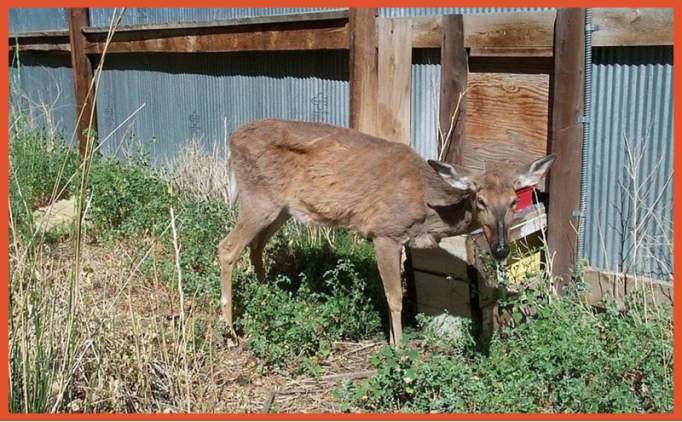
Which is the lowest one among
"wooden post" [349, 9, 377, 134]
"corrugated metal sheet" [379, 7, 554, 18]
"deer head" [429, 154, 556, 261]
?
"deer head" [429, 154, 556, 261]

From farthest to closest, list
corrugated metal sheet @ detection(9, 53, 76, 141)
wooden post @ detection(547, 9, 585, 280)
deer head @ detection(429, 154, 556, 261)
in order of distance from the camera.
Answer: corrugated metal sheet @ detection(9, 53, 76, 141) → wooden post @ detection(547, 9, 585, 280) → deer head @ detection(429, 154, 556, 261)

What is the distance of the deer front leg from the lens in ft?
19.3

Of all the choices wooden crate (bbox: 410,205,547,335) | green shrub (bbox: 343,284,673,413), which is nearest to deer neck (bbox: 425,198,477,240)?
wooden crate (bbox: 410,205,547,335)

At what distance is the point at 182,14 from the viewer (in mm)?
9969

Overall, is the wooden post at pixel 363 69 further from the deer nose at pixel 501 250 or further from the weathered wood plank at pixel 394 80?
the deer nose at pixel 501 250

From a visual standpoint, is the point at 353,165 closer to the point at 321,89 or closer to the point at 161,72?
the point at 321,89

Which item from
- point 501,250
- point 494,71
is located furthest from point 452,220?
point 494,71

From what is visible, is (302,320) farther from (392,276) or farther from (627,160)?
(627,160)

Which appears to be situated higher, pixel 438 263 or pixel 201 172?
pixel 201 172

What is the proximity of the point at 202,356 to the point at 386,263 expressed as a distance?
1487mm

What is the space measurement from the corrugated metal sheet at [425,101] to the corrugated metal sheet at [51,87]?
7.14 m

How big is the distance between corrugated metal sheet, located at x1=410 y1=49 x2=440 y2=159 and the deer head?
146 centimetres

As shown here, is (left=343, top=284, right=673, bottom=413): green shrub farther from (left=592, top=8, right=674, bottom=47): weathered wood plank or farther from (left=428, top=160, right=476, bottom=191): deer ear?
(left=592, top=8, right=674, bottom=47): weathered wood plank

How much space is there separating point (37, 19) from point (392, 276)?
948cm
